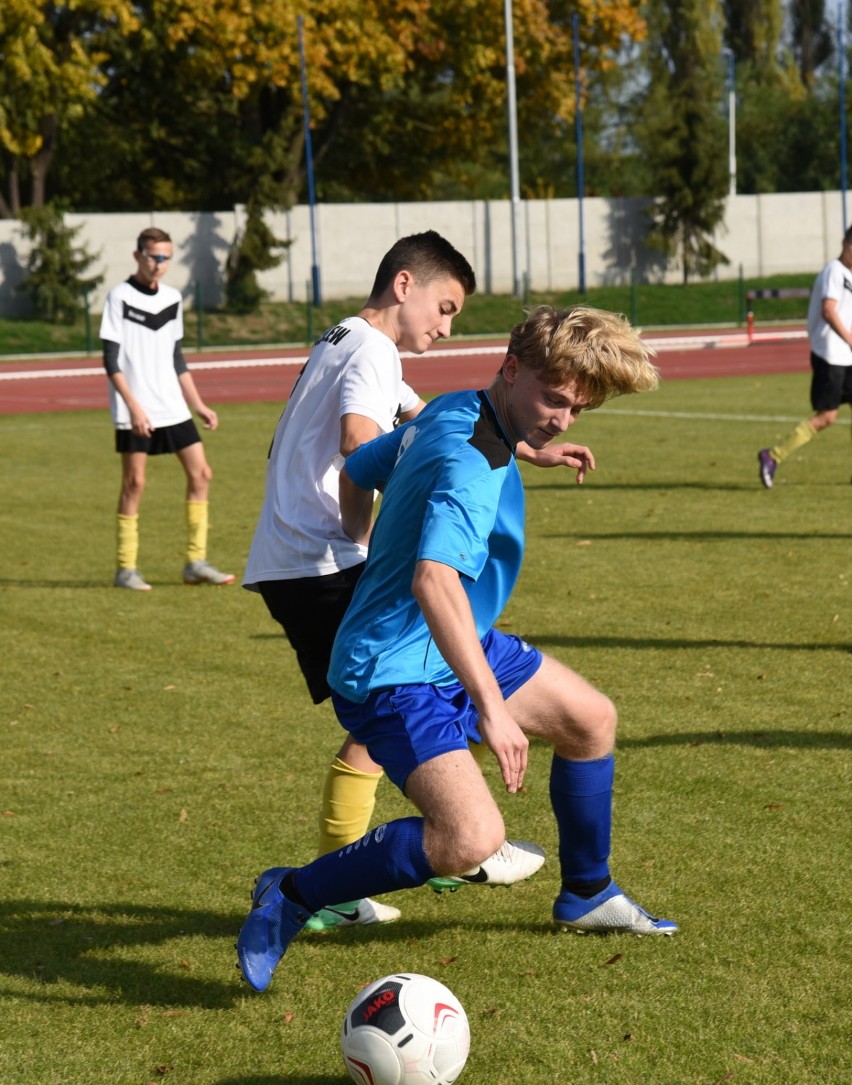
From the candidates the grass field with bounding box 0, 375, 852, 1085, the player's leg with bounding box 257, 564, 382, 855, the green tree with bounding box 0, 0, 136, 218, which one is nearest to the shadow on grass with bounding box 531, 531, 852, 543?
the grass field with bounding box 0, 375, 852, 1085

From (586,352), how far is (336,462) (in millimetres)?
1403

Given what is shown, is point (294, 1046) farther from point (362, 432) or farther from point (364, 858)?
point (362, 432)

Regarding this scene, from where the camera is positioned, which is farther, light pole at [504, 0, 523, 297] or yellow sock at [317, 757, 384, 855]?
light pole at [504, 0, 523, 297]

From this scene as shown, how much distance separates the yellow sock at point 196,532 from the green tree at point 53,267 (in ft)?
89.6

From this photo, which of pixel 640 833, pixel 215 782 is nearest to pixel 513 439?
pixel 640 833

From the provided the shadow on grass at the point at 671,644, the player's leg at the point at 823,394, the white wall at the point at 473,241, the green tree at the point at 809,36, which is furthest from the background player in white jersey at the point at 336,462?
the green tree at the point at 809,36

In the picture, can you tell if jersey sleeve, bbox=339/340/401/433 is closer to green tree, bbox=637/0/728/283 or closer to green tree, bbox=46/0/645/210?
green tree, bbox=46/0/645/210

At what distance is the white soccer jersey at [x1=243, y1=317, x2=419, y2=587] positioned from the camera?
4547 millimetres

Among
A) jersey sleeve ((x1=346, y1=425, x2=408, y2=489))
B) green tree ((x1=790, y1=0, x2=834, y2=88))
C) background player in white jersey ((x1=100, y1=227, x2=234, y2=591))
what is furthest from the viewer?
green tree ((x1=790, y1=0, x2=834, y2=88))

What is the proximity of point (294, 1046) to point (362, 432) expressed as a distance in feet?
5.78

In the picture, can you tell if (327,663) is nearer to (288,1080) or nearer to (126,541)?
(288,1080)

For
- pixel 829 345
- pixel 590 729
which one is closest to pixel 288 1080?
pixel 590 729

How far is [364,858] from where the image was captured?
3.73 meters

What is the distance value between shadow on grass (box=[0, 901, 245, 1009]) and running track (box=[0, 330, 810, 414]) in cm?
1877
